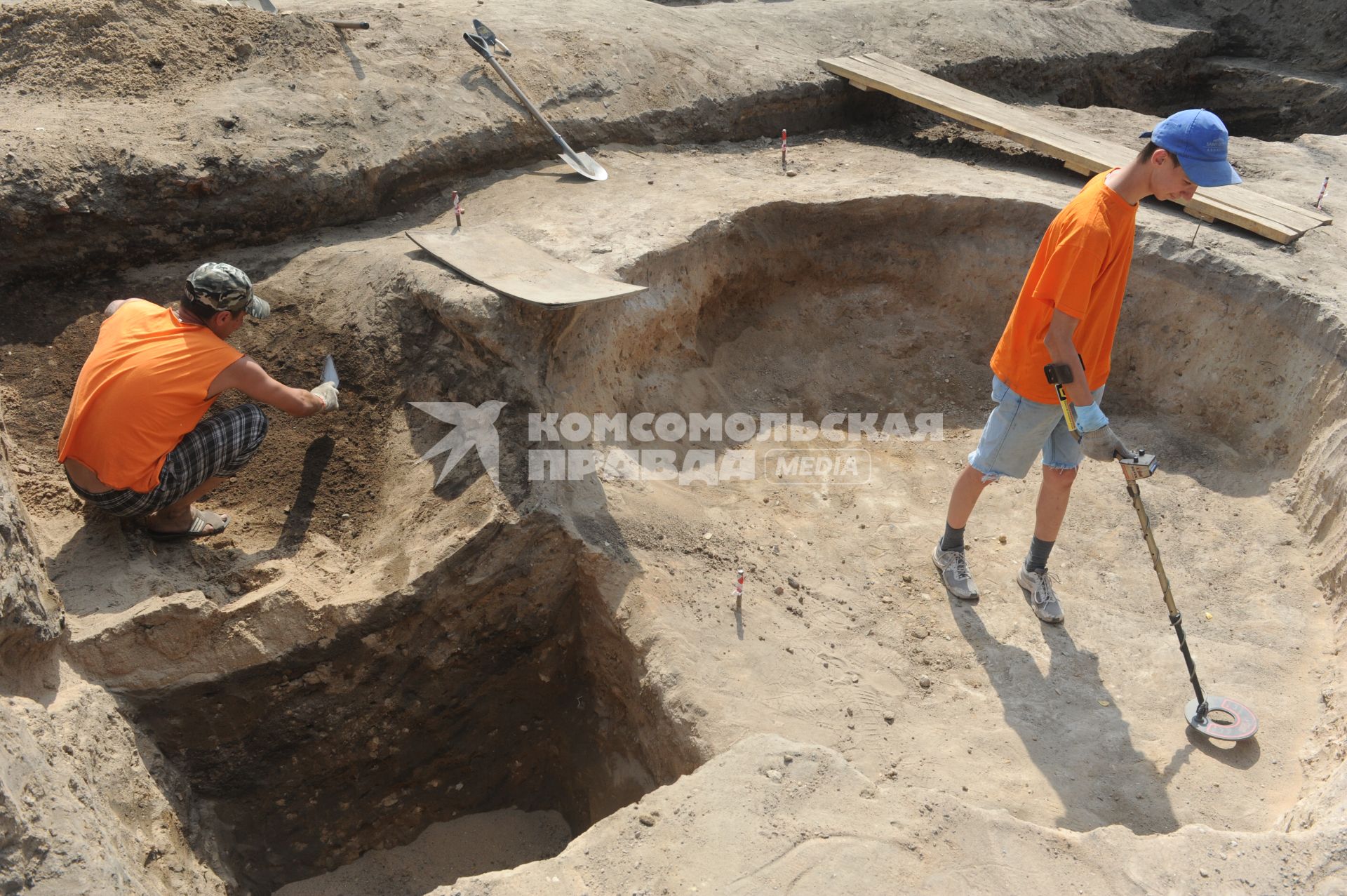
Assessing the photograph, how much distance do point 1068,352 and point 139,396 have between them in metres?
3.22

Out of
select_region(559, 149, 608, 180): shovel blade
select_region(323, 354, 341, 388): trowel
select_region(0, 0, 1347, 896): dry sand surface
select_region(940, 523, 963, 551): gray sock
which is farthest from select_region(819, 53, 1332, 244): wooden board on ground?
select_region(323, 354, 341, 388): trowel

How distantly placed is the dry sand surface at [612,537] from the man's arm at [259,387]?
475 millimetres

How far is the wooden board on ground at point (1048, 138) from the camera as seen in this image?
5.28 metres

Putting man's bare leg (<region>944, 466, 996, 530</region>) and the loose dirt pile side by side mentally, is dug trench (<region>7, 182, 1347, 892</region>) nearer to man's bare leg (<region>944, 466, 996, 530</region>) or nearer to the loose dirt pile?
man's bare leg (<region>944, 466, 996, 530</region>)

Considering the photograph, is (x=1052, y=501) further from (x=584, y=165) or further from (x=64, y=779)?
(x=64, y=779)

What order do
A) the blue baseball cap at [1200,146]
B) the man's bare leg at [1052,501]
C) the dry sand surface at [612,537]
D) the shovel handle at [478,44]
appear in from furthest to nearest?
the shovel handle at [478,44], the man's bare leg at [1052,501], the blue baseball cap at [1200,146], the dry sand surface at [612,537]

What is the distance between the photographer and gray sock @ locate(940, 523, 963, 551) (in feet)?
14.1

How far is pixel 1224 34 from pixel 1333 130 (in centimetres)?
173

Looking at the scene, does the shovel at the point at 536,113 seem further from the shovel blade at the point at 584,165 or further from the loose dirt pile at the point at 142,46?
the loose dirt pile at the point at 142,46

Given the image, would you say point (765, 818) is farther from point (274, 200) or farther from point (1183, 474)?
point (274, 200)

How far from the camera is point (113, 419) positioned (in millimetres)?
3320

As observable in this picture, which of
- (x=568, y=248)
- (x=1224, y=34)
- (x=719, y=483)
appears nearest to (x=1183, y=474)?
(x=719, y=483)

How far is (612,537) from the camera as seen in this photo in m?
3.99

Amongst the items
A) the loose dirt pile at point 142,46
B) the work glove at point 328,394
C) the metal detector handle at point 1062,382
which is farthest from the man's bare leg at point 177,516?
the metal detector handle at point 1062,382
